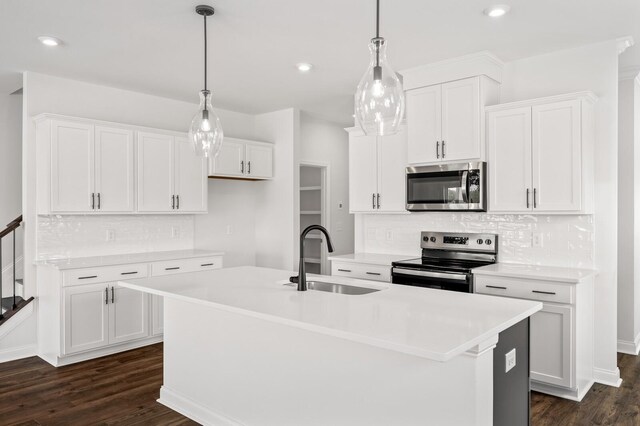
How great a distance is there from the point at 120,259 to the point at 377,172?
263 centimetres

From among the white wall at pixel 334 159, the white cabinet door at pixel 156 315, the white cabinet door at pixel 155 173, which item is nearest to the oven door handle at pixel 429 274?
the white cabinet door at pixel 156 315

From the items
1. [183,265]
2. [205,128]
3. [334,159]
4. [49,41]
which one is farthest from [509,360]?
[334,159]

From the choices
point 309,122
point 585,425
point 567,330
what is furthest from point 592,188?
point 309,122

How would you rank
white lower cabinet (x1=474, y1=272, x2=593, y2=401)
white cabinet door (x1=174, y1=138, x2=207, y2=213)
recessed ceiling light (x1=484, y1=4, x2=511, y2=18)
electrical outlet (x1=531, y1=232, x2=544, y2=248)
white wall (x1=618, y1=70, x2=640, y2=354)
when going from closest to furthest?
1. recessed ceiling light (x1=484, y1=4, x2=511, y2=18)
2. white lower cabinet (x1=474, y1=272, x2=593, y2=401)
3. electrical outlet (x1=531, y1=232, x2=544, y2=248)
4. white wall (x1=618, y1=70, x2=640, y2=354)
5. white cabinet door (x1=174, y1=138, x2=207, y2=213)

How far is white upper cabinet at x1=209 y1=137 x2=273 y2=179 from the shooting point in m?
5.44

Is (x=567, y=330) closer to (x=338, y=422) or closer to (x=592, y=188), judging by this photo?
(x=592, y=188)

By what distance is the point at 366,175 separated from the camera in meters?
4.83

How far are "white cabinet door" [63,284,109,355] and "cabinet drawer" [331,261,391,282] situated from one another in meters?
2.17

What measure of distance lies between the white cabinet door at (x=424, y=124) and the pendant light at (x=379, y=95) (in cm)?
211

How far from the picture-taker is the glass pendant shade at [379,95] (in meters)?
2.10

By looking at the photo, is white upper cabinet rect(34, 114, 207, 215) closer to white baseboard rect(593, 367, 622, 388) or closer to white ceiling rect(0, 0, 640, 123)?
white ceiling rect(0, 0, 640, 123)

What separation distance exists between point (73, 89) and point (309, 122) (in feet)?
10.0

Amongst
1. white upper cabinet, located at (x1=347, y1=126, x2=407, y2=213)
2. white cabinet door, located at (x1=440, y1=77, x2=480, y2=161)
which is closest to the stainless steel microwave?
white cabinet door, located at (x1=440, y1=77, x2=480, y2=161)

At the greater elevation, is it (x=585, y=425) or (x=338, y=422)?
(x=338, y=422)
